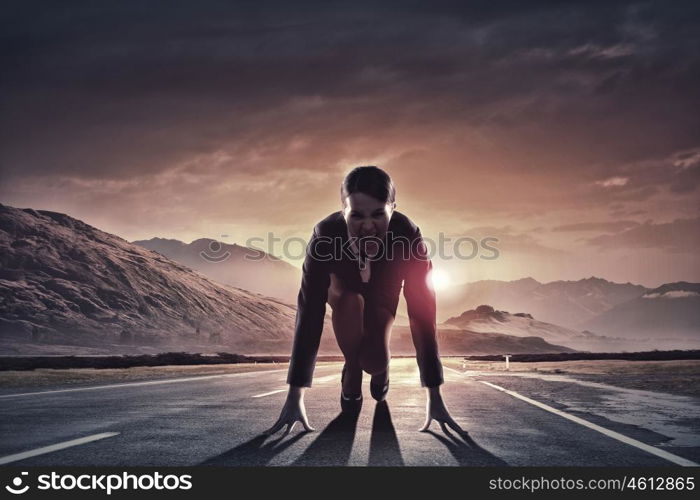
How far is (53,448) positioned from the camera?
17.1 feet

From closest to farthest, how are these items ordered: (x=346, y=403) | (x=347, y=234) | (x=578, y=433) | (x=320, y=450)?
(x=320, y=450) → (x=347, y=234) → (x=578, y=433) → (x=346, y=403)

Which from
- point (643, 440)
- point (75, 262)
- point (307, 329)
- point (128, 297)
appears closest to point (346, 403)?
point (307, 329)

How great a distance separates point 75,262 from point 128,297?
77.6 ft

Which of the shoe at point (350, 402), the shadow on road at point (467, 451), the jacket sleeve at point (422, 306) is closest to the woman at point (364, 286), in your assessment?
the jacket sleeve at point (422, 306)

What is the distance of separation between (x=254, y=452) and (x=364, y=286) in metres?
1.63

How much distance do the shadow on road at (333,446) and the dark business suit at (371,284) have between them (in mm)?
527

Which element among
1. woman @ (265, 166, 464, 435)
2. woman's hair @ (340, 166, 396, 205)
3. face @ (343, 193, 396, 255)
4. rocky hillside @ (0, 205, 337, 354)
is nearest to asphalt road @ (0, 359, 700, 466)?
woman @ (265, 166, 464, 435)

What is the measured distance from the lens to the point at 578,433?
257 inches

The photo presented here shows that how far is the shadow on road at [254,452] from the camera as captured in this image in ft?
15.5

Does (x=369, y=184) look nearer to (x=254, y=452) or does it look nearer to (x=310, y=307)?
(x=310, y=307)

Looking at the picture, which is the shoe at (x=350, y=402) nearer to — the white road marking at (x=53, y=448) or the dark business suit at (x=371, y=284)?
A: the dark business suit at (x=371, y=284)

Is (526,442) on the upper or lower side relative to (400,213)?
lower

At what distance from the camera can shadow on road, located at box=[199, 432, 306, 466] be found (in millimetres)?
4715

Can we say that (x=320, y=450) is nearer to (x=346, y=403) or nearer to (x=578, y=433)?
(x=346, y=403)
